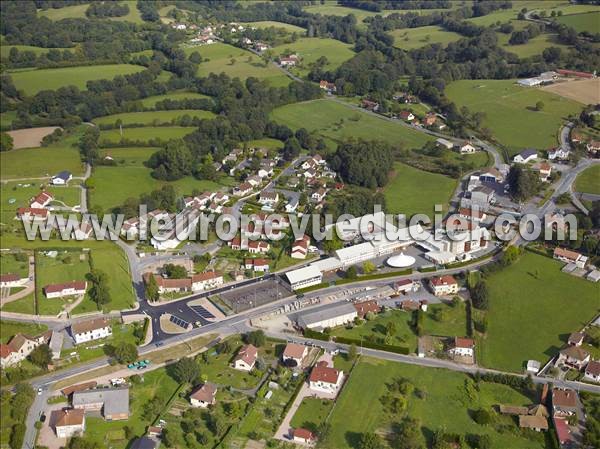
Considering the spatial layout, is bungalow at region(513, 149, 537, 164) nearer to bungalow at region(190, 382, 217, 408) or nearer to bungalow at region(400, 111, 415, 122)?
bungalow at region(400, 111, 415, 122)

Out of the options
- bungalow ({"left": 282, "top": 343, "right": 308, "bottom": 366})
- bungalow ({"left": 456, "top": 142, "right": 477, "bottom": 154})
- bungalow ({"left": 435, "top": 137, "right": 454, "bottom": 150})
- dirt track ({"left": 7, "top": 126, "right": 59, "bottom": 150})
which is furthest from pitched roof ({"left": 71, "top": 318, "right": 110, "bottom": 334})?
bungalow ({"left": 456, "top": 142, "right": 477, "bottom": 154})

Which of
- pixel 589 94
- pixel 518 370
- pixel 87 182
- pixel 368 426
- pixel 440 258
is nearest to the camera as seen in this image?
pixel 368 426

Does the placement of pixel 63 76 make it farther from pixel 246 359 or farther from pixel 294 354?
pixel 294 354

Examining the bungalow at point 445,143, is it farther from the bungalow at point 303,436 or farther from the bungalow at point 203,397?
the bungalow at point 303,436

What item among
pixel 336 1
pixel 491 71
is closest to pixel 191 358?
pixel 491 71

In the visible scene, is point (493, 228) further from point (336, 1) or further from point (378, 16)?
point (336, 1)

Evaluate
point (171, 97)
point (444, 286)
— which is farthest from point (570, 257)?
point (171, 97)

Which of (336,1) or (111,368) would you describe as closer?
(111,368)
